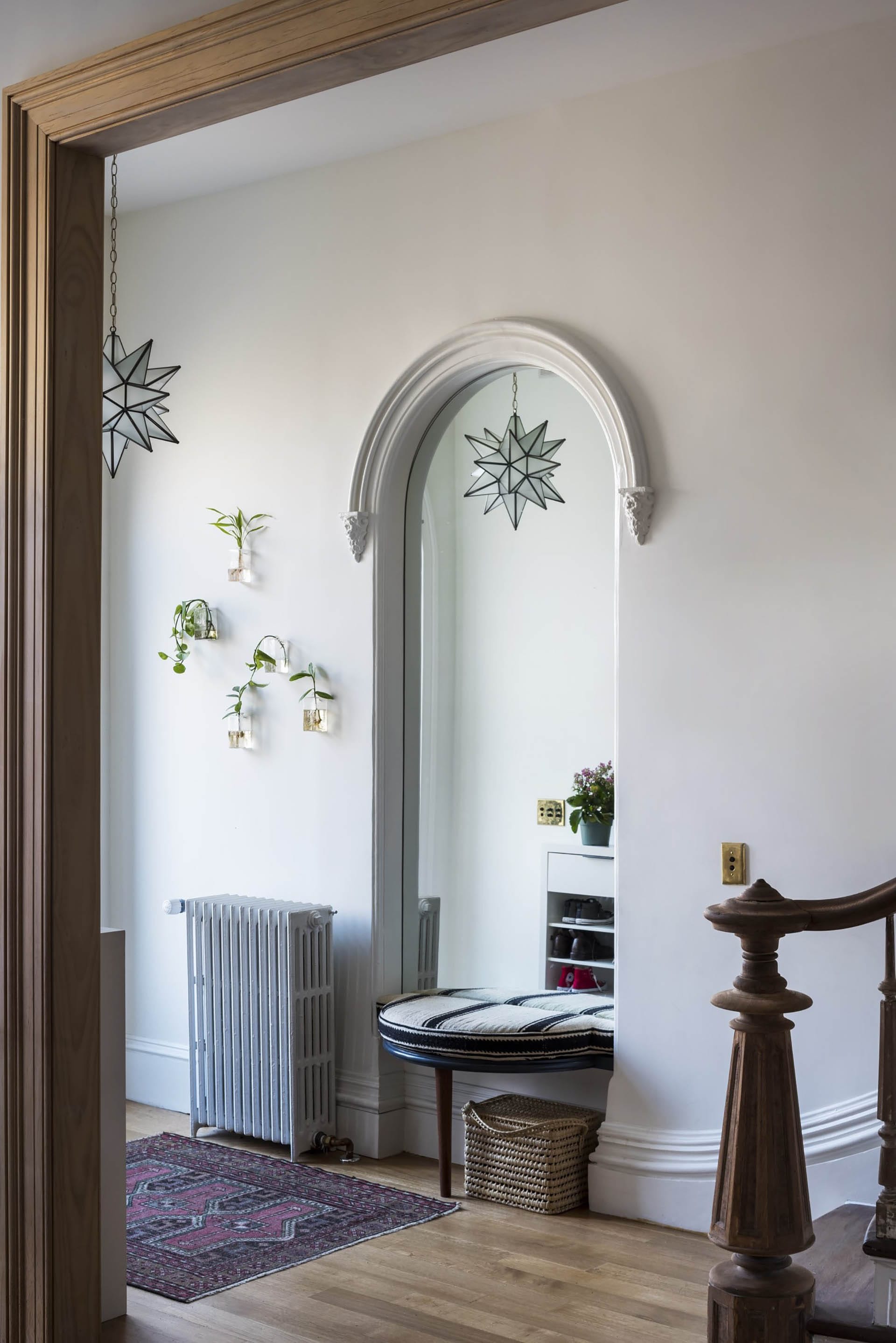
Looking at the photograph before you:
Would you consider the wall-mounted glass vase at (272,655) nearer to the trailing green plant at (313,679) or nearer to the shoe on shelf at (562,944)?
the trailing green plant at (313,679)

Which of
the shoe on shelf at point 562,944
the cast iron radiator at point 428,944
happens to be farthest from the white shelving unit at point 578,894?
the cast iron radiator at point 428,944

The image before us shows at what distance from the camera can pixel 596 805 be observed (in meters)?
4.60

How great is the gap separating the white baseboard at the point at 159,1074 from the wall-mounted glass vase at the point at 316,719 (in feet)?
4.83

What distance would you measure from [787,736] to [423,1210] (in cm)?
184

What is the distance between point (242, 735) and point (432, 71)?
2465 millimetres

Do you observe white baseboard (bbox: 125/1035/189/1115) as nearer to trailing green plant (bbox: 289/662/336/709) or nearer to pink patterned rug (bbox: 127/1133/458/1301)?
pink patterned rug (bbox: 127/1133/458/1301)

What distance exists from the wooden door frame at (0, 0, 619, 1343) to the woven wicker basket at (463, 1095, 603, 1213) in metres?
1.50

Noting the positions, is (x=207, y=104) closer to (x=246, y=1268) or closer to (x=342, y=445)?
(x=342, y=445)

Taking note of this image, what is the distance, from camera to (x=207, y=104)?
2.85 meters

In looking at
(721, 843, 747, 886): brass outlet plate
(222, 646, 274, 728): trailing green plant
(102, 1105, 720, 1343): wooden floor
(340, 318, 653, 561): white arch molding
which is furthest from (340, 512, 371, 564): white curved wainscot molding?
(102, 1105, 720, 1343): wooden floor

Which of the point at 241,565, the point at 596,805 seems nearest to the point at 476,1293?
the point at 596,805

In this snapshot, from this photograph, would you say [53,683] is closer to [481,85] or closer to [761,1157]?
[761,1157]

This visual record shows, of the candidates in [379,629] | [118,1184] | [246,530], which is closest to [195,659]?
[246,530]

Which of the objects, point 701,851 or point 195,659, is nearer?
point 701,851
